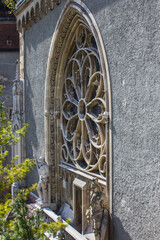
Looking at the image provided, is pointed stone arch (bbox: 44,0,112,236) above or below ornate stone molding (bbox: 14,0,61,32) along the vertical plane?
below

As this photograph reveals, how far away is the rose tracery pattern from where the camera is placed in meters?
7.26

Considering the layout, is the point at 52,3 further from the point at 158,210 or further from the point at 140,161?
the point at 158,210

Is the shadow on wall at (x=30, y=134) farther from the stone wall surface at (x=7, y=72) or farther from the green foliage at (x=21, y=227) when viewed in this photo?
the green foliage at (x=21, y=227)

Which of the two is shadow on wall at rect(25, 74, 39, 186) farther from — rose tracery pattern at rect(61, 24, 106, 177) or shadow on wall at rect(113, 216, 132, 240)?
shadow on wall at rect(113, 216, 132, 240)

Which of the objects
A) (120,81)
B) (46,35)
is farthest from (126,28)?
(46,35)

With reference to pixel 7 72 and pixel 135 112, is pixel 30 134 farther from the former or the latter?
pixel 135 112

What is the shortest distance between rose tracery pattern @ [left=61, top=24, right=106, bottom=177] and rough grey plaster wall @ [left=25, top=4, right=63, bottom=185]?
105cm

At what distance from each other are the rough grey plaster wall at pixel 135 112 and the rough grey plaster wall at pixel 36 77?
3.61 metres

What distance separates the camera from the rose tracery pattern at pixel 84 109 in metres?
7.26

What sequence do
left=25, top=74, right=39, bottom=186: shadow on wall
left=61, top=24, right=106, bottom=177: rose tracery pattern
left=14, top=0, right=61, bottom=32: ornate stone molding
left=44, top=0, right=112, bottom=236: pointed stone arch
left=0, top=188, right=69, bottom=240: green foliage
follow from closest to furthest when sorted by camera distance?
left=0, top=188, right=69, bottom=240: green foliage < left=61, top=24, right=106, bottom=177: rose tracery pattern < left=44, top=0, right=112, bottom=236: pointed stone arch < left=14, top=0, right=61, bottom=32: ornate stone molding < left=25, top=74, right=39, bottom=186: shadow on wall

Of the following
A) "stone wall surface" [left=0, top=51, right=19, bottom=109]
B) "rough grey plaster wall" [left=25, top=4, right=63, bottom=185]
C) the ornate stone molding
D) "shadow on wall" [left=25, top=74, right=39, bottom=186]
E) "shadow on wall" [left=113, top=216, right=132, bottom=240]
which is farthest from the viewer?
"stone wall surface" [left=0, top=51, right=19, bottom=109]

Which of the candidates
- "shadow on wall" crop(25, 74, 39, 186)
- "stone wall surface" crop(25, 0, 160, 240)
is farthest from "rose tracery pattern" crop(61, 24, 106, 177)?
"shadow on wall" crop(25, 74, 39, 186)

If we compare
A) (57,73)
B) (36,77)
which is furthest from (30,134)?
(57,73)

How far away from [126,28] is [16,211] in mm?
3722
